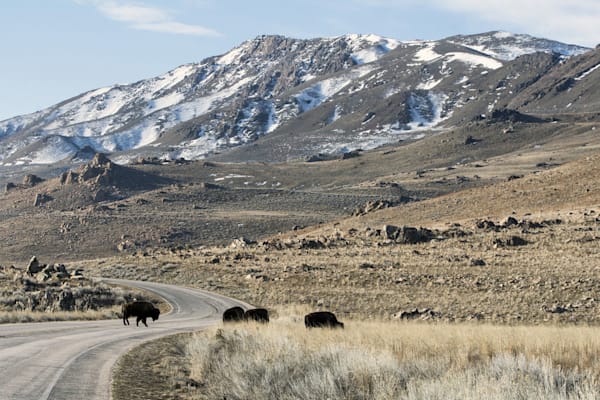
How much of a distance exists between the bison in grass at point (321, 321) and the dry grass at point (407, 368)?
3798mm

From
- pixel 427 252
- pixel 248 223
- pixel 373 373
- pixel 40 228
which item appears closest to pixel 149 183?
pixel 40 228

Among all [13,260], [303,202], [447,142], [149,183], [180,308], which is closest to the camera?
[180,308]

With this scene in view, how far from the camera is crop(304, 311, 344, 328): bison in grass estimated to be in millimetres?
17875

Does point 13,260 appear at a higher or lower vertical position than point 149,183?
lower

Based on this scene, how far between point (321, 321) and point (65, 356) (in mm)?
7008

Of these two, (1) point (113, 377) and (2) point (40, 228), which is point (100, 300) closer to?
(1) point (113, 377)

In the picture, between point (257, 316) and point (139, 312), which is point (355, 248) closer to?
point (139, 312)

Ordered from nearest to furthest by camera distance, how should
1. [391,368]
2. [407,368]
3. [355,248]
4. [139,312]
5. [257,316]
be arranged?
1. [391,368]
2. [407,368]
3. [257,316]
4. [139,312]
5. [355,248]

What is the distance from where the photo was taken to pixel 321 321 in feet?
60.0

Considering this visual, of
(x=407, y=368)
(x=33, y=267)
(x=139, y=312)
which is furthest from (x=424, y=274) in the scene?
(x=33, y=267)

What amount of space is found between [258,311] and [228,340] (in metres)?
5.62

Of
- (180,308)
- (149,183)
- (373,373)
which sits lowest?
(180,308)

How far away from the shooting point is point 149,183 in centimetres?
14238

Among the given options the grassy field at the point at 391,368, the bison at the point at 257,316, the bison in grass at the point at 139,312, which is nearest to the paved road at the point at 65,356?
the bison in grass at the point at 139,312
